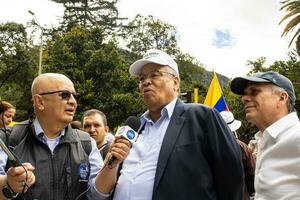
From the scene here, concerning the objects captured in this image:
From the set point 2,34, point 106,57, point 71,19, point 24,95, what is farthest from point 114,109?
point 71,19

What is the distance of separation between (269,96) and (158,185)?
1.21 meters

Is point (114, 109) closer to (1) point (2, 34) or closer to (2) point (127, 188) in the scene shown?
(1) point (2, 34)

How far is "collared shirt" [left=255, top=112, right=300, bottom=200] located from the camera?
9.54ft

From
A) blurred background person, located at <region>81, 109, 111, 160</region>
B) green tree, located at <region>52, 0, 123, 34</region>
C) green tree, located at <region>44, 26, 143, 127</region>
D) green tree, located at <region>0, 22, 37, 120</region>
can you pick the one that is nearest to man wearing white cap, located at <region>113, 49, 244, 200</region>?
blurred background person, located at <region>81, 109, 111, 160</region>

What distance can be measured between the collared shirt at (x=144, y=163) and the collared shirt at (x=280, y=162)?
0.77 meters

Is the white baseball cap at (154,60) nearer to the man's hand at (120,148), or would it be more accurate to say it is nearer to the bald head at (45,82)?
the bald head at (45,82)

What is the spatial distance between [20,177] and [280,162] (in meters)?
1.78

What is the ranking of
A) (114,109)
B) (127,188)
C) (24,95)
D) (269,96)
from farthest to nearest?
(24,95)
(114,109)
(269,96)
(127,188)

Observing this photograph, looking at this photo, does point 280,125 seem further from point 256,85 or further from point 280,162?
point 256,85

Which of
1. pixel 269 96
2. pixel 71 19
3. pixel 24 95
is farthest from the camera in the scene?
pixel 71 19

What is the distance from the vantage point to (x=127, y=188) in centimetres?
316

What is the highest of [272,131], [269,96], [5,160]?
[269,96]

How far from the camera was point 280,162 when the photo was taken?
3008 millimetres

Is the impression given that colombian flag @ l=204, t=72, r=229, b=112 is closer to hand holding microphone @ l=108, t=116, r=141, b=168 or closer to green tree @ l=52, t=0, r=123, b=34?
hand holding microphone @ l=108, t=116, r=141, b=168
